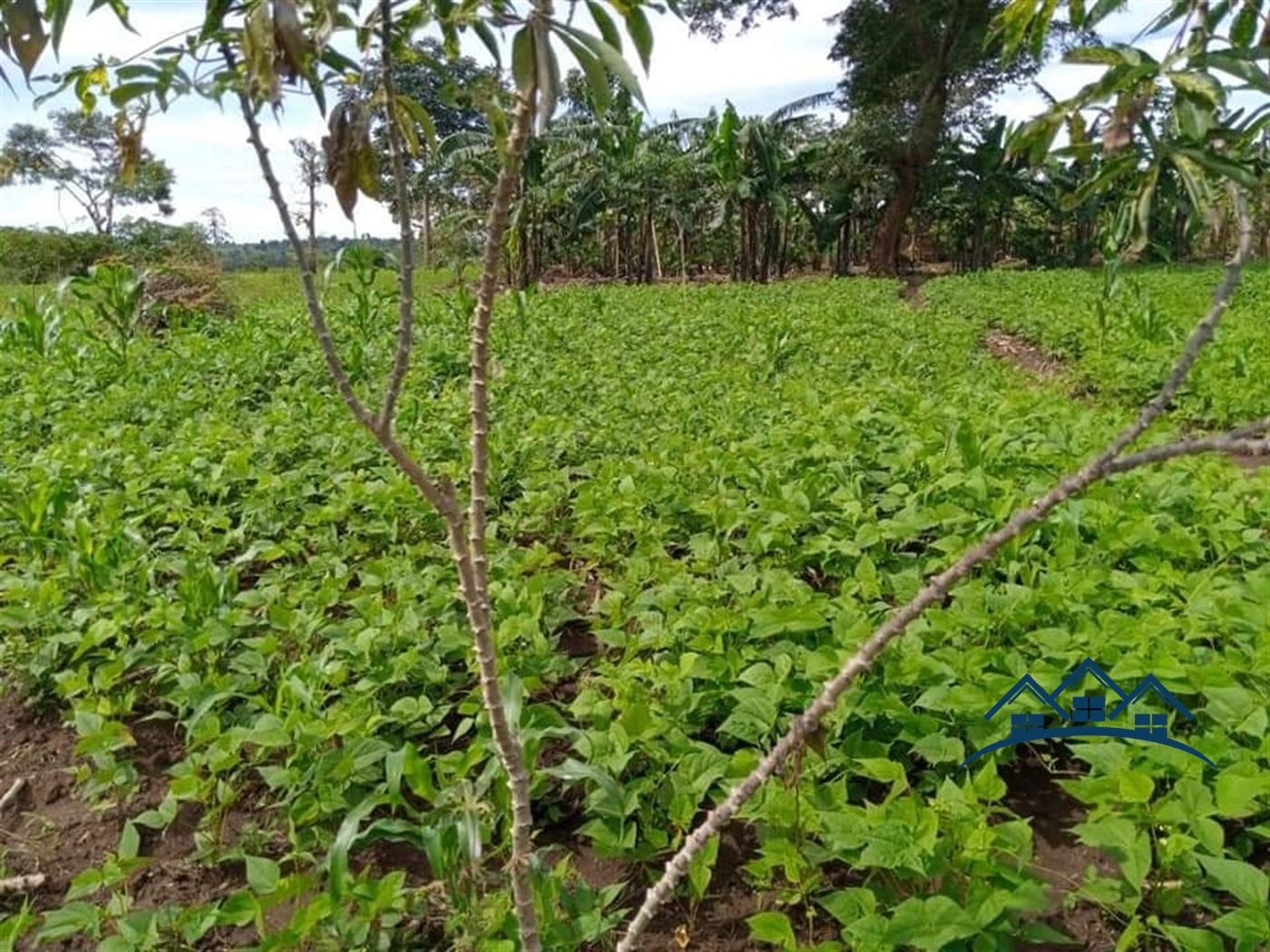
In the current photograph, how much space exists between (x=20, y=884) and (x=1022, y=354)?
9.06 metres

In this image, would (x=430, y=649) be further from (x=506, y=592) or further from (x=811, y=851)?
(x=811, y=851)

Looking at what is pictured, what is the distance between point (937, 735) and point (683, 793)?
56cm

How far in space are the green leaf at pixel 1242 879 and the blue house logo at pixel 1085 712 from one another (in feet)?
1.34

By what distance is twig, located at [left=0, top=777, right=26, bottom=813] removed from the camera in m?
2.18

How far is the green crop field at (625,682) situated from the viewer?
165cm

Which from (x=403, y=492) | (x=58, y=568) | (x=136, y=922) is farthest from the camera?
(x=403, y=492)

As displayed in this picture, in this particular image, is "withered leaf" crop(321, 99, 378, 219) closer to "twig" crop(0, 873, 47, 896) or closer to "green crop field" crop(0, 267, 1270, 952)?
"green crop field" crop(0, 267, 1270, 952)

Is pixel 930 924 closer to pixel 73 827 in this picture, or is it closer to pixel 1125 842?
pixel 1125 842

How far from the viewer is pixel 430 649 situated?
2.48 meters

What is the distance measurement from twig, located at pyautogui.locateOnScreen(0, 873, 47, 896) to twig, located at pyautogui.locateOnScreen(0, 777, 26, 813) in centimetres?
34

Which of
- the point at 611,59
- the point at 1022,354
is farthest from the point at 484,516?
the point at 1022,354

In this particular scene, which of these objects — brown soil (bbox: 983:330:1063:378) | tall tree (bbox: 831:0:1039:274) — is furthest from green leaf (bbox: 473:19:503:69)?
tall tree (bbox: 831:0:1039:274)

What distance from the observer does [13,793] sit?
221 cm

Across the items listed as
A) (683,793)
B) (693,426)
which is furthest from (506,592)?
(693,426)
